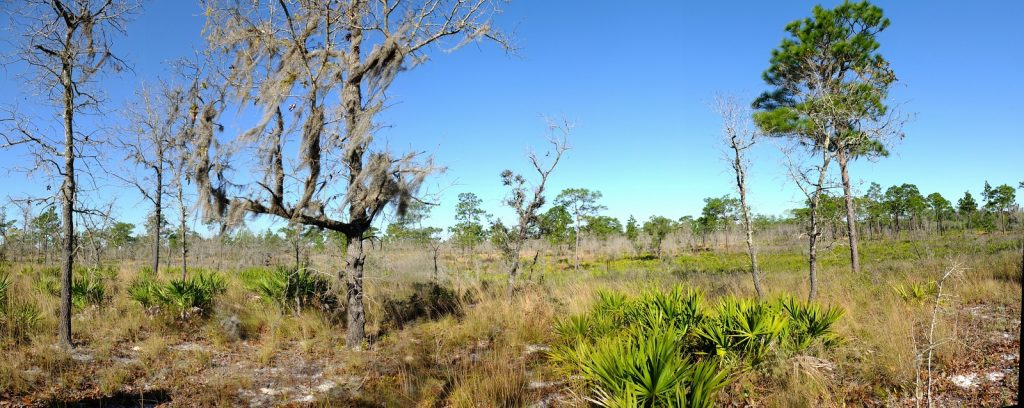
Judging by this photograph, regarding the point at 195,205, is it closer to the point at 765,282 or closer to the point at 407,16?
the point at 407,16

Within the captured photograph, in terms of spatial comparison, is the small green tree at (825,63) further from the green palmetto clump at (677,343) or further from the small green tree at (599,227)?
the small green tree at (599,227)

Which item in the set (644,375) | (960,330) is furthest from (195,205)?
(960,330)

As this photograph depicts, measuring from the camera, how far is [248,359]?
7.68 meters

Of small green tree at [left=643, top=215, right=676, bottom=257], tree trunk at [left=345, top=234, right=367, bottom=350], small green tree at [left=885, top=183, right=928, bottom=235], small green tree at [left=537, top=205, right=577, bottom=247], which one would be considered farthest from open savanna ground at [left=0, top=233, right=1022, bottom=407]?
small green tree at [left=885, top=183, right=928, bottom=235]

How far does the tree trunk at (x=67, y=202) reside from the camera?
7.17 meters

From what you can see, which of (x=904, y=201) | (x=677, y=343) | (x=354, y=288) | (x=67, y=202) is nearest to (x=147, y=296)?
(x=67, y=202)

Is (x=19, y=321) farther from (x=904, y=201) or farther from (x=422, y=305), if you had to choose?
(x=904, y=201)

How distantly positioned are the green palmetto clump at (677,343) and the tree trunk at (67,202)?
7541 millimetres

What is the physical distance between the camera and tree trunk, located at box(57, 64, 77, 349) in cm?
717

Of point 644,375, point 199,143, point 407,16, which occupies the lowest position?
point 644,375

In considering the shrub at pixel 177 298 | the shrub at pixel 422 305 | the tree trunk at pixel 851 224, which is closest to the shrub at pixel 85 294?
the shrub at pixel 177 298

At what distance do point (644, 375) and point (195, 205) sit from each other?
6797 mm

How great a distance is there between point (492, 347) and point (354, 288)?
2.63 metres

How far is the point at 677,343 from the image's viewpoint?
6035 mm
